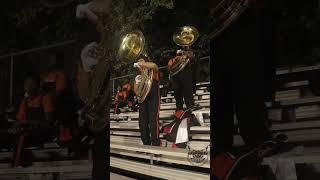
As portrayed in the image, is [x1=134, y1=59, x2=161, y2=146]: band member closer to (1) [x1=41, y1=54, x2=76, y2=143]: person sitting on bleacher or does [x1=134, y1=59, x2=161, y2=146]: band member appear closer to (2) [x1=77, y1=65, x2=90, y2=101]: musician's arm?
(2) [x1=77, y1=65, x2=90, y2=101]: musician's arm

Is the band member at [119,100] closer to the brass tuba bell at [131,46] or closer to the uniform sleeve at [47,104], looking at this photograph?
the brass tuba bell at [131,46]

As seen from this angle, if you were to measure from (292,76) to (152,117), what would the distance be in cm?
59

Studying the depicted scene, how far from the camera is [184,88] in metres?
1.90

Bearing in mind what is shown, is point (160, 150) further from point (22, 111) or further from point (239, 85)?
point (22, 111)

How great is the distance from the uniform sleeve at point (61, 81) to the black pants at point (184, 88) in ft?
2.80

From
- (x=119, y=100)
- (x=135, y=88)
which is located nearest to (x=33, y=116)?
(x=119, y=100)

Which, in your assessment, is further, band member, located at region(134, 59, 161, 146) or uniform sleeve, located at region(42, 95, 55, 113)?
uniform sleeve, located at region(42, 95, 55, 113)

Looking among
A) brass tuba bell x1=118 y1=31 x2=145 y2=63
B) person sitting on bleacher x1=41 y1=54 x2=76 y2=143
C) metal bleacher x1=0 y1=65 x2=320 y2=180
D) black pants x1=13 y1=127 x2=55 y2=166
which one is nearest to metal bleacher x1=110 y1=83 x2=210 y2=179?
metal bleacher x1=0 y1=65 x2=320 y2=180

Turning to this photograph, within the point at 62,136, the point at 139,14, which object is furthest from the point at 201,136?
the point at 62,136

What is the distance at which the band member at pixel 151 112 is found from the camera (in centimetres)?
198

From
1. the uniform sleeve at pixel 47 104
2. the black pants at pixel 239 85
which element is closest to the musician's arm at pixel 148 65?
the black pants at pixel 239 85

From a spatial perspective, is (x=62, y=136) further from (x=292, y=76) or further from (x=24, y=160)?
(x=292, y=76)

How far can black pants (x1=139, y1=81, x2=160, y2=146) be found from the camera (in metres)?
A: 1.98

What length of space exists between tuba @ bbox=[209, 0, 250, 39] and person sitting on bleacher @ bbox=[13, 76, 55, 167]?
1141mm
